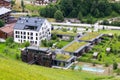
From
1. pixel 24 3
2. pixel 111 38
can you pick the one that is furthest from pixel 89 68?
pixel 24 3

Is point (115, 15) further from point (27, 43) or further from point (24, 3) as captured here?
point (27, 43)

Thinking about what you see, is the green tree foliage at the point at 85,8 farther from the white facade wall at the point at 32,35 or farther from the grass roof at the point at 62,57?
the grass roof at the point at 62,57

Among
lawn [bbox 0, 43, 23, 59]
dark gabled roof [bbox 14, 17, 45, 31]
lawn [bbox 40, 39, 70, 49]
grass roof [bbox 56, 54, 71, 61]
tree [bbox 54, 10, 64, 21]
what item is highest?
dark gabled roof [bbox 14, 17, 45, 31]

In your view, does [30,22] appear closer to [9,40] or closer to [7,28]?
[9,40]

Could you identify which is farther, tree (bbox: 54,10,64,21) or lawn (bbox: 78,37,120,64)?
tree (bbox: 54,10,64,21)

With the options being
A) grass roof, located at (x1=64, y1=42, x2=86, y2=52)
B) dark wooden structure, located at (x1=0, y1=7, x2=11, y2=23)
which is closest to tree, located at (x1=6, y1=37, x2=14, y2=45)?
grass roof, located at (x1=64, y1=42, x2=86, y2=52)

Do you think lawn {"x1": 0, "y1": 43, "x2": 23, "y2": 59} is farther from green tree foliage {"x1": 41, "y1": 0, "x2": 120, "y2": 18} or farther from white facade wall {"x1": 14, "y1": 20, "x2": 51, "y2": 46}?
green tree foliage {"x1": 41, "y1": 0, "x2": 120, "y2": 18}

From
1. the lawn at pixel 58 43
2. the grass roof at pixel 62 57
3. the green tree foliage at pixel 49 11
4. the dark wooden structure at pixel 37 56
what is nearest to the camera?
the dark wooden structure at pixel 37 56

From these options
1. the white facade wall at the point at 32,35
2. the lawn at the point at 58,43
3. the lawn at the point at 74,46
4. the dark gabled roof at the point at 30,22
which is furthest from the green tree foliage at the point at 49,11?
the lawn at the point at 74,46

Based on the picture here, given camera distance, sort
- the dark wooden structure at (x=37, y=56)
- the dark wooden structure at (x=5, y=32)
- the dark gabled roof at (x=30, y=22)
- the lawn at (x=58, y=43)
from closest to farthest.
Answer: the dark wooden structure at (x=37, y=56) → the lawn at (x=58, y=43) → the dark gabled roof at (x=30, y=22) → the dark wooden structure at (x=5, y=32)
